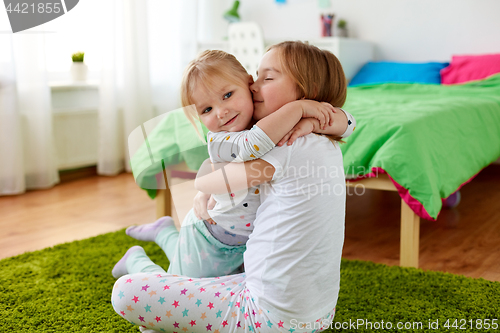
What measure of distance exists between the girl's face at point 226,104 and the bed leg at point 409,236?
0.75 m

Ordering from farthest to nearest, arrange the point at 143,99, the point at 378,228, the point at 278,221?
1. the point at 143,99
2. the point at 378,228
3. the point at 278,221

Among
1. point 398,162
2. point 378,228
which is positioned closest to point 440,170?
point 398,162

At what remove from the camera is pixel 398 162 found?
4.83 feet

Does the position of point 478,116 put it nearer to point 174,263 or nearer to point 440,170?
point 440,170

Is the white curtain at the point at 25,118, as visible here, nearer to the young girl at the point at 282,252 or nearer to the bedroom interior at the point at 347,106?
the bedroom interior at the point at 347,106

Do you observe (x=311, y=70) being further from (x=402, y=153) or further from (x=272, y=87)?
(x=402, y=153)

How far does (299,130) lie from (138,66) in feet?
8.64

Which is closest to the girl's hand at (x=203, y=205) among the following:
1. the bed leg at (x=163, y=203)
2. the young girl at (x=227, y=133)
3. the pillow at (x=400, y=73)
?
the young girl at (x=227, y=133)

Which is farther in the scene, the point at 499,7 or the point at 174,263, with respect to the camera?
the point at 499,7

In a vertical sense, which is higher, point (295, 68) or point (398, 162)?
point (295, 68)

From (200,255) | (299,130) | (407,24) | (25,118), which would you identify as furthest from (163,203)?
(407,24)

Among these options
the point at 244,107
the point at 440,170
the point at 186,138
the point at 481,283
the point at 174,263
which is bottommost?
the point at 481,283

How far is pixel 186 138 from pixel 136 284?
53 centimetres

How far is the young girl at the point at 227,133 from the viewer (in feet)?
2.82
